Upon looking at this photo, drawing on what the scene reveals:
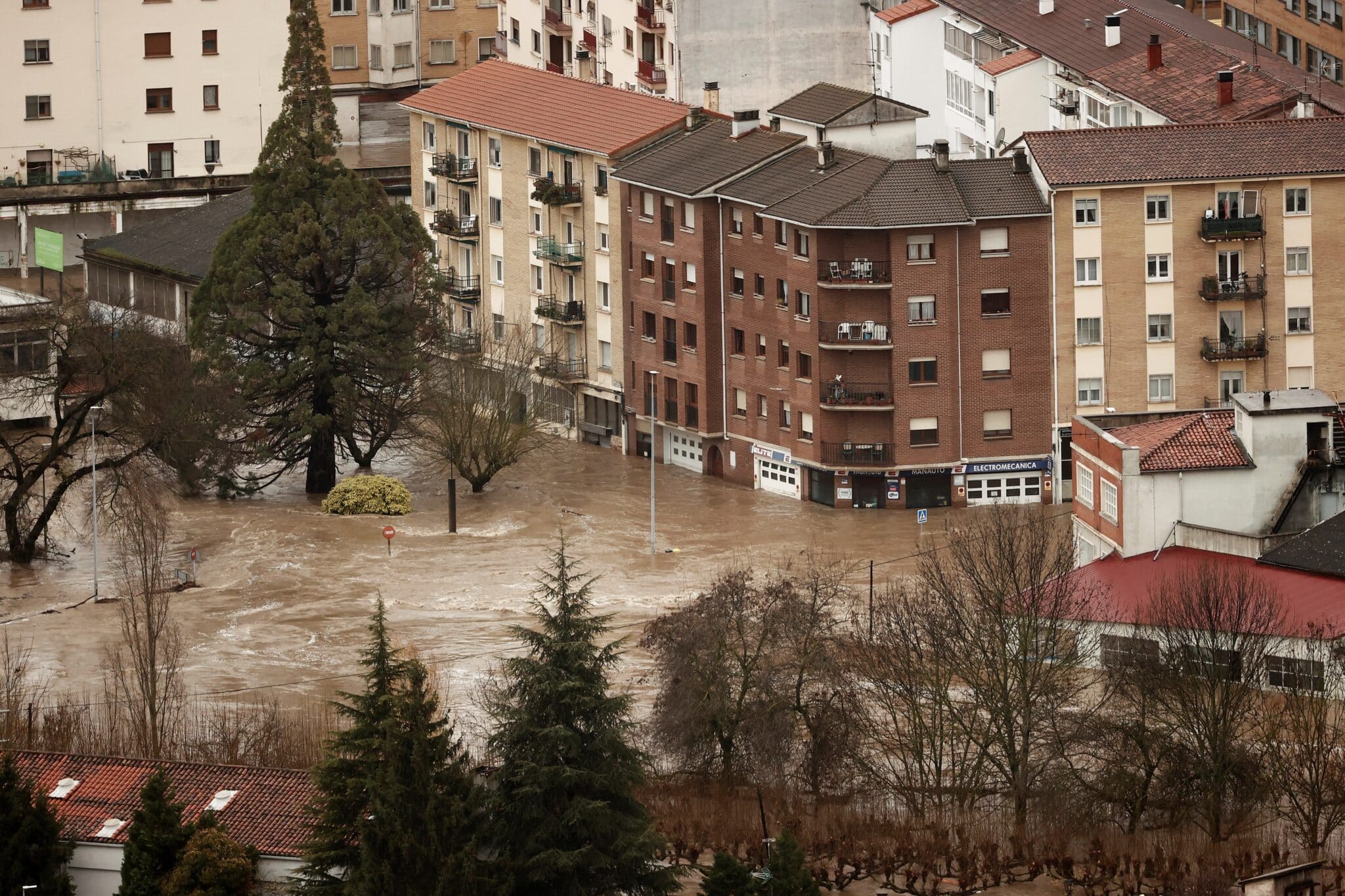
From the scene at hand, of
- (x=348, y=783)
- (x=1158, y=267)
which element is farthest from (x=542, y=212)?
(x=348, y=783)

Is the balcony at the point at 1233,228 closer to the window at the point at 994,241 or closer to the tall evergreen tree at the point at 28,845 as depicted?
the window at the point at 994,241

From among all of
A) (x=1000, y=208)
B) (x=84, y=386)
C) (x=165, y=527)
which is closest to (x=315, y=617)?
(x=165, y=527)

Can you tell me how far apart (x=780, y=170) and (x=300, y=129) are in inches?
570

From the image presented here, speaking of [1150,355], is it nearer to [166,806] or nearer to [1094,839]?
[1094,839]

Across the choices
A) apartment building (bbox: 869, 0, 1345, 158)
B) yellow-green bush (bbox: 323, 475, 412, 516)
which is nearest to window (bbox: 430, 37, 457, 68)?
apartment building (bbox: 869, 0, 1345, 158)

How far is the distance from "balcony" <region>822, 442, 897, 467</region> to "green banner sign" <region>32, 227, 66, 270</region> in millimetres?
43353

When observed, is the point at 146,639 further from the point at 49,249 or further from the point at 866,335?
the point at 49,249

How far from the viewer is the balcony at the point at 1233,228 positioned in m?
88.1

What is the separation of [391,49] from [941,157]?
2076 inches

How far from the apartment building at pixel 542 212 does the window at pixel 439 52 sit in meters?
27.8

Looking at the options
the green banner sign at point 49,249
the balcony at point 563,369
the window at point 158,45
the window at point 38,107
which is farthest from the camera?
the window at point 158,45

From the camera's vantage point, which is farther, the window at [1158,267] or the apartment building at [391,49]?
the apartment building at [391,49]

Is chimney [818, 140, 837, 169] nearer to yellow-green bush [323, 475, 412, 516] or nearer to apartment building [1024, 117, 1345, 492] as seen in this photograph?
apartment building [1024, 117, 1345, 492]

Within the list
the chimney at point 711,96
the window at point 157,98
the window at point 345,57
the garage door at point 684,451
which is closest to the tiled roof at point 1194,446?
the garage door at point 684,451
